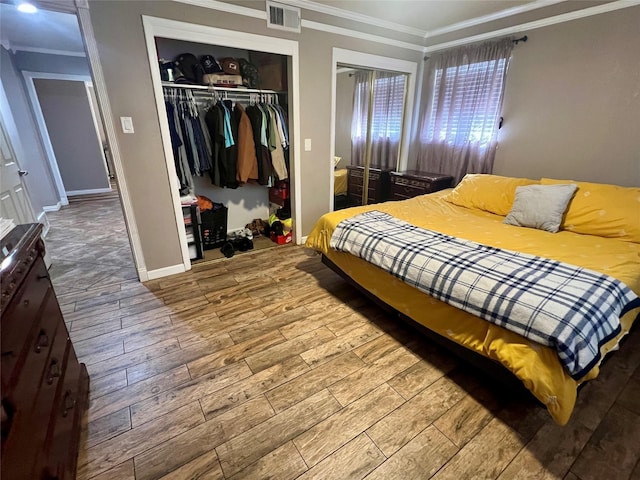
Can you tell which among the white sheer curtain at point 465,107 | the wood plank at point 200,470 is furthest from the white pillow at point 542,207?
the wood plank at point 200,470

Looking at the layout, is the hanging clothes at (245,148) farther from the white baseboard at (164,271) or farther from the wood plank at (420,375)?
the wood plank at (420,375)

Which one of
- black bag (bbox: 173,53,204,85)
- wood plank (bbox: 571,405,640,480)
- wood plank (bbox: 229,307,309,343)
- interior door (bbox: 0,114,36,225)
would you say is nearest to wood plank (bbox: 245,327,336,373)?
wood plank (bbox: 229,307,309,343)

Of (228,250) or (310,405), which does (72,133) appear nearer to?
(228,250)

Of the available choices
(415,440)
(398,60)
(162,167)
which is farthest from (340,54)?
(415,440)

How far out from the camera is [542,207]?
88.6 inches

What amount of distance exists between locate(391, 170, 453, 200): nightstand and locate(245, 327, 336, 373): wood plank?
2391 millimetres

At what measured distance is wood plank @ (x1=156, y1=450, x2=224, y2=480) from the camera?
1178 mm

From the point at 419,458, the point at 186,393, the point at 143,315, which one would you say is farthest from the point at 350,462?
the point at 143,315

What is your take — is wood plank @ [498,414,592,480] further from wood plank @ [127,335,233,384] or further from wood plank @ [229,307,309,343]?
wood plank @ [127,335,233,384]

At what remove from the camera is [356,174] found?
175 inches

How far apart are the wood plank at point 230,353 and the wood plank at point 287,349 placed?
0.04 m

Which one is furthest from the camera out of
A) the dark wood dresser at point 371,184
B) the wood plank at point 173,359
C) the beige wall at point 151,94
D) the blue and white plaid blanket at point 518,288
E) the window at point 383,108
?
the dark wood dresser at point 371,184

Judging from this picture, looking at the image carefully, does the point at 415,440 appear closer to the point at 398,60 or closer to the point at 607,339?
the point at 607,339

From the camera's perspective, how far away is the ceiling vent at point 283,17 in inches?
103
